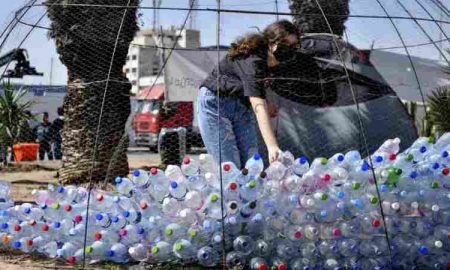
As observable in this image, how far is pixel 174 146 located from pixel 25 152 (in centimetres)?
828

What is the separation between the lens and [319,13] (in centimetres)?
602

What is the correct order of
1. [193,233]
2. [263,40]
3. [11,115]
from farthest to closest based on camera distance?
[11,115] → [263,40] → [193,233]

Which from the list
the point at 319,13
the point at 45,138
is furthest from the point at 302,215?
the point at 45,138

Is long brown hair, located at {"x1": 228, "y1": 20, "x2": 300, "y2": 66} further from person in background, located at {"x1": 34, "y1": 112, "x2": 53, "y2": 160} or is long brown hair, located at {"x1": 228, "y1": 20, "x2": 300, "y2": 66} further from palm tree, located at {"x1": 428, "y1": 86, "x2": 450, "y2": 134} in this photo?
person in background, located at {"x1": 34, "y1": 112, "x2": 53, "y2": 160}

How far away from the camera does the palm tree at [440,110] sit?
10.3 m

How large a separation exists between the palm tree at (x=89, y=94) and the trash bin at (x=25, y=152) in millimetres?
5831

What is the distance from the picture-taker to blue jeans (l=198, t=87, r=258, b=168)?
17.4 ft

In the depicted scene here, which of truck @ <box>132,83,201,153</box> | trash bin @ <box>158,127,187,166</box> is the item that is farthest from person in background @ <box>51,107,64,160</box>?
trash bin @ <box>158,127,187,166</box>

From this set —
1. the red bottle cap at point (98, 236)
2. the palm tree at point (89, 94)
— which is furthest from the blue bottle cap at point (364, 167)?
the palm tree at point (89, 94)

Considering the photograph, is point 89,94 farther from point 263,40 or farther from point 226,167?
point 226,167

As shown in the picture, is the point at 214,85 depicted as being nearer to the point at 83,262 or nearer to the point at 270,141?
the point at 270,141

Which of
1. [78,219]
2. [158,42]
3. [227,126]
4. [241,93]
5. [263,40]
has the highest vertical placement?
[158,42]

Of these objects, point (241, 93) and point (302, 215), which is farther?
point (241, 93)

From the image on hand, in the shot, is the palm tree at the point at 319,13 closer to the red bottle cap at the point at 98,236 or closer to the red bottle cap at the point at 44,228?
the red bottle cap at the point at 98,236
